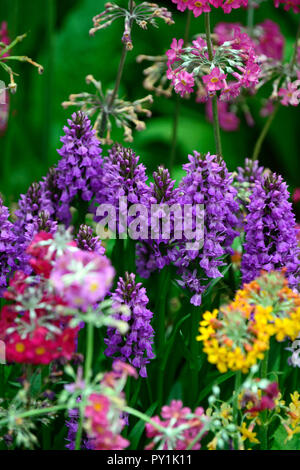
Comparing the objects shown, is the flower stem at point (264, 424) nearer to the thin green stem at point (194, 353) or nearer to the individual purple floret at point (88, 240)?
the thin green stem at point (194, 353)

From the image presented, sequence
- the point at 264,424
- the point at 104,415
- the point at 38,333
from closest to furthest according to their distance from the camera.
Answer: the point at 104,415 → the point at 38,333 → the point at 264,424

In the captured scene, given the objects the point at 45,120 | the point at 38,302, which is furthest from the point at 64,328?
the point at 45,120

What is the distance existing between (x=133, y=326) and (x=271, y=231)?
473 millimetres

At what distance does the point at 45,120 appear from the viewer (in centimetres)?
359

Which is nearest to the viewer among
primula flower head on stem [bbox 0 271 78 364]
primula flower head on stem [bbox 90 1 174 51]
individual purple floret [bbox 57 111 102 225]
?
primula flower head on stem [bbox 0 271 78 364]

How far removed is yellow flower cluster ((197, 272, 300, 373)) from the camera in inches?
55.9

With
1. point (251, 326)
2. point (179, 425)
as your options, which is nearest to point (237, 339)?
point (251, 326)

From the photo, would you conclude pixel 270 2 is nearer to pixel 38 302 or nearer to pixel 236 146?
pixel 236 146

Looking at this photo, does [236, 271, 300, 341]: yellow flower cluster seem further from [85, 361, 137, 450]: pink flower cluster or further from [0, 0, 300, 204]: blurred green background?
[0, 0, 300, 204]: blurred green background

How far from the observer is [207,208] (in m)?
1.84

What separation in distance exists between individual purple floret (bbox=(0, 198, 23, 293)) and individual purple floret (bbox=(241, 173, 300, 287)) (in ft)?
2.12

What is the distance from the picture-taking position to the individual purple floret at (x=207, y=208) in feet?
6.01

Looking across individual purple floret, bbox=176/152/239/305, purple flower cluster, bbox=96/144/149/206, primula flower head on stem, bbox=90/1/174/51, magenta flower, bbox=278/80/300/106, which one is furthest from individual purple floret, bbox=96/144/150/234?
magenta flower, bbox=278/80/300/106

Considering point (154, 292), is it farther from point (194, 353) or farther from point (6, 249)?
point (6, 249)
